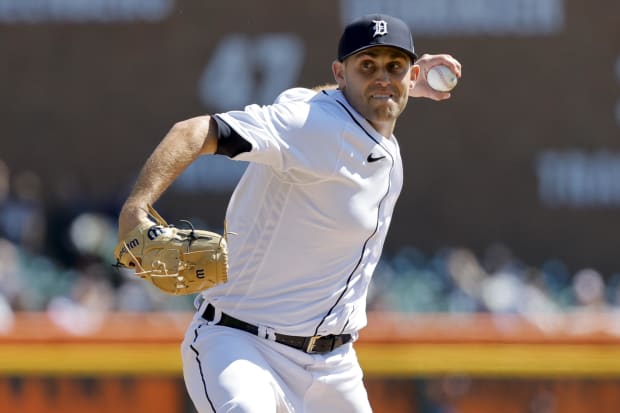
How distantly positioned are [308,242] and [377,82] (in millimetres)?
528

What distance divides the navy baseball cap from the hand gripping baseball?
0.87 metres

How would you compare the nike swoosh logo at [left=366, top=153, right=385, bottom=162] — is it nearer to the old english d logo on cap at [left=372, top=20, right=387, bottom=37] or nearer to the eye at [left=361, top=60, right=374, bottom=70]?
the eye at [left=361, top=60, right=374, bottom=70]

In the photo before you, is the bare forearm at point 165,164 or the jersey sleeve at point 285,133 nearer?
the bare forearm at point 165,164

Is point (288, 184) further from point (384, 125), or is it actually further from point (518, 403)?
point (518, 403)

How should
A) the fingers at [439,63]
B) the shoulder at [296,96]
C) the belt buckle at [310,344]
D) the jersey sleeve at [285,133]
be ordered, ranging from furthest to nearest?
the fingers at [439,63] → the belt buckle at [310,344] → the shoulder at [296,96] → the jersey sleeve at [285,133]

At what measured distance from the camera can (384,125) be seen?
13.3ft

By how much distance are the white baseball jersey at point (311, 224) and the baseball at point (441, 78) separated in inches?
17.8

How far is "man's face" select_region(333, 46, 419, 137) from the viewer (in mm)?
3961

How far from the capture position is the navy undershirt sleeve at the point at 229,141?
3.52m

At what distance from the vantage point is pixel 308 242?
13.0 ft

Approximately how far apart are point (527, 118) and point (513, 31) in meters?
0.77

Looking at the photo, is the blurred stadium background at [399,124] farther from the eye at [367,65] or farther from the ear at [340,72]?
the eye at [367,65]

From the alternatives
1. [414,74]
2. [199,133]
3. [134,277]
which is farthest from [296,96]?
[134,277]

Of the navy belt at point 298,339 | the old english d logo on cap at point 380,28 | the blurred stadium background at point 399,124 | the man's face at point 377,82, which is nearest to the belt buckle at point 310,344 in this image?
the navy belt at point 298,339
